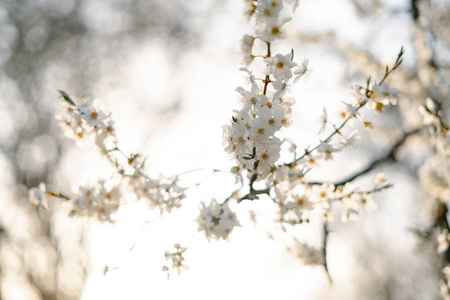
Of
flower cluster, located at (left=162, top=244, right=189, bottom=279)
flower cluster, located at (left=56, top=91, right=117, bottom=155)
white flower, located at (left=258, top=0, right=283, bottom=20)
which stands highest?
flower cluster, located at (left=56, top=91, right=117, bottom=155)

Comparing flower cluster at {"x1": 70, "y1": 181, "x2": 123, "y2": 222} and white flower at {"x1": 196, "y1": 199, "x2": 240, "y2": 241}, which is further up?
flower cluster at {"x1": 70, "y1": 181, "x2": 123, "y2": 222}

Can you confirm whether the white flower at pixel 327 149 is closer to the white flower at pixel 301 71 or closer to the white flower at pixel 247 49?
the white flower at pixel 301 71

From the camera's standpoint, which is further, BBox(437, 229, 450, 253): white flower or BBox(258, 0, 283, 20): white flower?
BBox(437, 229, 450, 253): white flower

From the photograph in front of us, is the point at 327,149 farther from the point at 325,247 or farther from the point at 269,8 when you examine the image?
the point at 269,8

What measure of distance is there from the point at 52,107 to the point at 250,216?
6.30 metres

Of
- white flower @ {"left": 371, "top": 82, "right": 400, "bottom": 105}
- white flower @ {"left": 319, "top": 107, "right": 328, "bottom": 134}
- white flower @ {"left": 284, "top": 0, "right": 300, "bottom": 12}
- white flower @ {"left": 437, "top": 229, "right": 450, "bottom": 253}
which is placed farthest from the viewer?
white flower @ {"left": 437, "top": 229, "right": 450, "bottom": 253}

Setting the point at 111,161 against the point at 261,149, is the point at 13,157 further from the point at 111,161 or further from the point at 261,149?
the point at 261,149

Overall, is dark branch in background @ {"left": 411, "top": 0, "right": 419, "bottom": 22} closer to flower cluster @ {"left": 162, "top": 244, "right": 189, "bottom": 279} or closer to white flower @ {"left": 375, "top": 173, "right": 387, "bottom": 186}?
white flower @ {"left": 375, "top": 173, "right": 387, "bottom": 186}

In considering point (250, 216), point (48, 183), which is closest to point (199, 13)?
point (48, 183)

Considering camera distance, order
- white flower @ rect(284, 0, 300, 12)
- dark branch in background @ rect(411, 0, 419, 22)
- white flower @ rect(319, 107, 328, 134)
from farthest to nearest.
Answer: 1. dark branch in background @ rect(411, 0, 419, 22)
2. white flower @ rect(319, 107, 328, 134)
3. white flower @ rect(284, 0, 300, 12)

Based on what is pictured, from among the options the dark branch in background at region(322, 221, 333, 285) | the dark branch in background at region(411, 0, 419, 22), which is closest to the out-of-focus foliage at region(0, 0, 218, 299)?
the dark branch in background at region(411, 0, 419, 22)

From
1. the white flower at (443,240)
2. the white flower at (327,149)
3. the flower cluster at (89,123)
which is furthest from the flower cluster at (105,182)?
the white flower at (443,240)

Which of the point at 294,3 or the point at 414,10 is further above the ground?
the point at 414,10

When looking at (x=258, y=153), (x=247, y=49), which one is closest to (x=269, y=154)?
(x=258, y=153)
